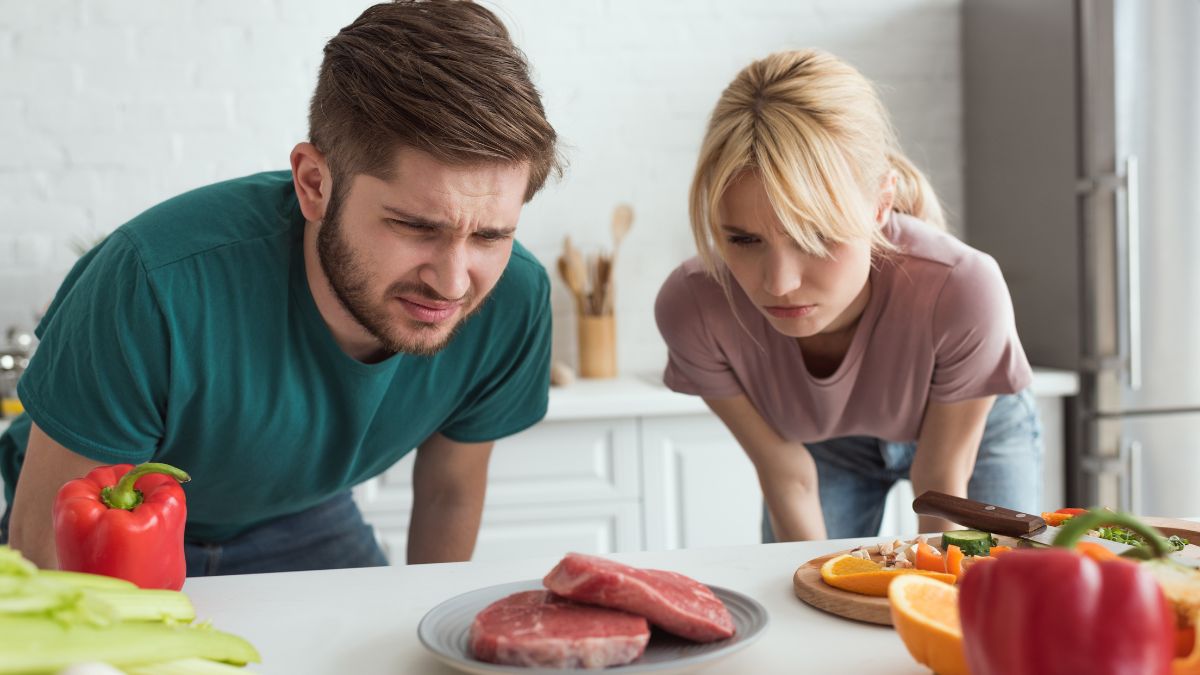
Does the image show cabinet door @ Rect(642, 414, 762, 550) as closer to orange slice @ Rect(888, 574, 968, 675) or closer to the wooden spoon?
the wooden spoon

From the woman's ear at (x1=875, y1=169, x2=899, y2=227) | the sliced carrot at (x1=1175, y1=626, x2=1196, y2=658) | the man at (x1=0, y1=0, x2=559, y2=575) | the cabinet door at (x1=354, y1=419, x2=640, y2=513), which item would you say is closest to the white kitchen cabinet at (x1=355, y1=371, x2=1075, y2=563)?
the cabinet door at (x1=354, y1=419, x2=640, y2=513)

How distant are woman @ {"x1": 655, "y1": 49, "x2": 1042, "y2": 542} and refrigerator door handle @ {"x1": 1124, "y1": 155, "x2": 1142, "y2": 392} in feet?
3.98

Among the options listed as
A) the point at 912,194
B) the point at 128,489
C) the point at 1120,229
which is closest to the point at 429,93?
the point at 128,489

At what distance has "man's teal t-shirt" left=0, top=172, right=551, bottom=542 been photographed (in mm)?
1420

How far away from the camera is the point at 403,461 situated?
2.82 m

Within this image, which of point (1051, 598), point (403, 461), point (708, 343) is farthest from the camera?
point (403, 461)

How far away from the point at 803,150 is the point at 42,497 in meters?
1.08

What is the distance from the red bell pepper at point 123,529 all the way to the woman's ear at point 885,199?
1048 mm

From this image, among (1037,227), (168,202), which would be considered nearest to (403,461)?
(168,202)

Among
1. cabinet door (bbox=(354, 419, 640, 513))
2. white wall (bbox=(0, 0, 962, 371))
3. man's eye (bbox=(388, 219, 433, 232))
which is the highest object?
white wall (bbox=(0, 0, 962, 371))

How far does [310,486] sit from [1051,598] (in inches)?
48.6

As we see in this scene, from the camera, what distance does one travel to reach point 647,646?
0.92 metres

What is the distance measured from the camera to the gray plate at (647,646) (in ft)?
2.79

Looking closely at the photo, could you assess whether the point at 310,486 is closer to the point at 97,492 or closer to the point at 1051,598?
the point at 97,492
